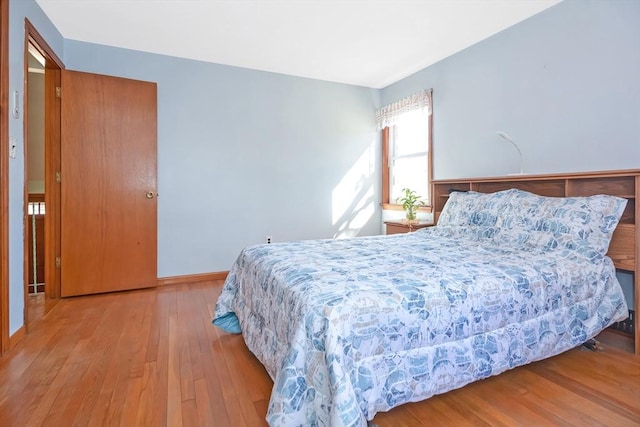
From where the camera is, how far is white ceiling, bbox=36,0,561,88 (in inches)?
101

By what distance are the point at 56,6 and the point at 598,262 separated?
4.14 metres

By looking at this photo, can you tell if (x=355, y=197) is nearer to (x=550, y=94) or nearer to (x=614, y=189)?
(x=550, y=94)

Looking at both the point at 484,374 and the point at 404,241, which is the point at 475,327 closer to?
the point at 484,374

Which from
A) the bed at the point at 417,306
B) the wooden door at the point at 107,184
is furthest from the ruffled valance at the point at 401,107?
the wooden door at the point at 107,184

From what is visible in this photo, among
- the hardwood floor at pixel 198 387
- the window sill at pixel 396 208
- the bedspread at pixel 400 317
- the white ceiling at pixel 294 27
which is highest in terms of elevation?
the white ceiling at pixel 294 27

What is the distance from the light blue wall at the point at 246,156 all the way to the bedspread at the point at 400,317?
5.73 ft

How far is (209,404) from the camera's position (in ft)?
4.99

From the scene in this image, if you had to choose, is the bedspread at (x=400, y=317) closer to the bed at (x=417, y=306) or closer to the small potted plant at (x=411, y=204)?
the bed at (x=417, y=306)

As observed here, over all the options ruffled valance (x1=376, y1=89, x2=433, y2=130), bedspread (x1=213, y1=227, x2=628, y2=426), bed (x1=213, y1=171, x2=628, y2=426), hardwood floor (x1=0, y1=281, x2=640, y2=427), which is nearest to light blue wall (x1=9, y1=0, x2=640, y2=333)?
ruffled valance (x1=376, y1=89, x2=433, y2=130)

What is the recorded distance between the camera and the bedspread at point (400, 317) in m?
1.18

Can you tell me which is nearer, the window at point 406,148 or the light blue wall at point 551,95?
the light blue wall at point 551,95

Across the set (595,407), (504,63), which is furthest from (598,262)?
(504,63)

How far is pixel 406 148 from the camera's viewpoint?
4.30 metres

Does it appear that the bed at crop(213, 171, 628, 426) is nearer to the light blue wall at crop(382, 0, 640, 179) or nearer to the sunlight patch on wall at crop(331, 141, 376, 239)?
the light blue wall at crop(382, 0, 640, 179)
